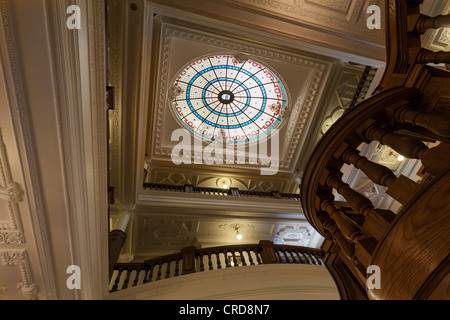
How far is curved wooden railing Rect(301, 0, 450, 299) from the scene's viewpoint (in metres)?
1.05

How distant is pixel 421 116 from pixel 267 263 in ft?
13.1

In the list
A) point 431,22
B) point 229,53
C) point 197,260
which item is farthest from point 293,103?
point 431,22

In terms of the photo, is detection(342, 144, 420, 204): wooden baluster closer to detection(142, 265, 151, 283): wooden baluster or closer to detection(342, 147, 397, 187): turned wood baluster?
detection(342, 147, 397, 187): turned wood baluster

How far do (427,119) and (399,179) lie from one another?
1.25 feet

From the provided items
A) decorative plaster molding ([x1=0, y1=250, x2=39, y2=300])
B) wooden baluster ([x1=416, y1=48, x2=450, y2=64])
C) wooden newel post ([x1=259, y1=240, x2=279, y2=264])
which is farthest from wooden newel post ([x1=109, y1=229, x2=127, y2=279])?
wooden baluster ([x1=416, y1=48, x2=450, y2=64])

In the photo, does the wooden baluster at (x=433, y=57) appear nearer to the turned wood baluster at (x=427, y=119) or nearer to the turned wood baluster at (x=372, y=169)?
the turned wood baluster at (x=427, y=119)

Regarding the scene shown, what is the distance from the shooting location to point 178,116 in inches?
312

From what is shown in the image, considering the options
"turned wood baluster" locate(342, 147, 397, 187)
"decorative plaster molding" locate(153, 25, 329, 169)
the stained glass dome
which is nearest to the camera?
"turned wood baluster" locate(342, 147, 397, 187)

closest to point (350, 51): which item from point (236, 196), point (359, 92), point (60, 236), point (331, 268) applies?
point (359, 92)

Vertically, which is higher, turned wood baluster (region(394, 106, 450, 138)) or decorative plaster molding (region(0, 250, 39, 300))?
turned wood baluster (region(394, 106, 450, 138))

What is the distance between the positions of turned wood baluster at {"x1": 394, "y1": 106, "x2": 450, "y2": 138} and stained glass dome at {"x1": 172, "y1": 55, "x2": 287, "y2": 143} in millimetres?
6042

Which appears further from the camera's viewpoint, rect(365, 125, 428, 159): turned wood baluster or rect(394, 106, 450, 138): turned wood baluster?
rect(365, 125, 428, 159): turned wood baluster

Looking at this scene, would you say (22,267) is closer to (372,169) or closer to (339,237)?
(339,237)
